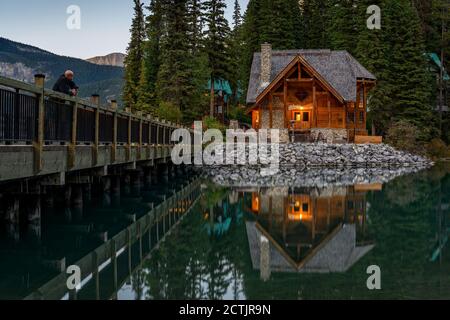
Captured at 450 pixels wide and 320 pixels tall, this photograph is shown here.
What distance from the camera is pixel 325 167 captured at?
37.2 metres

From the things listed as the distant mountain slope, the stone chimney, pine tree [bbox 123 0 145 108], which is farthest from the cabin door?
the distant mountain slope

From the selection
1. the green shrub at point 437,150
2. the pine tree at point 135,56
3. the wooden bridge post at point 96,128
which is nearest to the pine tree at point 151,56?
the pine tree at point 135,56

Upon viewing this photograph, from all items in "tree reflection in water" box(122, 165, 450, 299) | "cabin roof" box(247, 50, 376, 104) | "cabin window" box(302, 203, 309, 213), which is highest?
"cabin roof" box(247, 50, 376, 104)

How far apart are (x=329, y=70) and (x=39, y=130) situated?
39081 mm

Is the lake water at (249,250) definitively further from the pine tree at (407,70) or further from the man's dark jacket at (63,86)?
the pine tree at (407,70)

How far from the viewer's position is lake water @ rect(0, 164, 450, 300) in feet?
26.2

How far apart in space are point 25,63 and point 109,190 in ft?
475

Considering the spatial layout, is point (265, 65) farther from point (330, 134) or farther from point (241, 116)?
point (241, 116)

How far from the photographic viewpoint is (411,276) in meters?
8.81

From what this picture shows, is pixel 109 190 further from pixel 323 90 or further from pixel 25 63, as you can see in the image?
pixel 25 63

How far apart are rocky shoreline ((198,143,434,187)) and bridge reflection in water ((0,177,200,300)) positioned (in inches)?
394

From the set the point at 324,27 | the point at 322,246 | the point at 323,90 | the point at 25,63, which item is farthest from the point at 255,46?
the point at 25,63

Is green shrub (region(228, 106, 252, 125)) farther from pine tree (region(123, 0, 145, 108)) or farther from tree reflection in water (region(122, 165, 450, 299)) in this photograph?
tree reflection in water (region(122, 165, 450, 299))

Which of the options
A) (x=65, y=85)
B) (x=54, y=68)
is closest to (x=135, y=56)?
(x=65, y=85)
